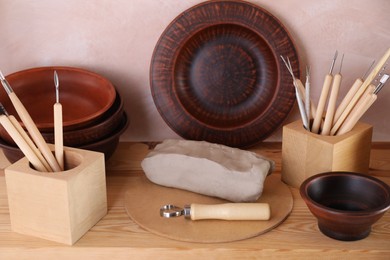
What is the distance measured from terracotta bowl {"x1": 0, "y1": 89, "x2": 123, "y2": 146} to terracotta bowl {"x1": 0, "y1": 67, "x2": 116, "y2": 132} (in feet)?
0.25

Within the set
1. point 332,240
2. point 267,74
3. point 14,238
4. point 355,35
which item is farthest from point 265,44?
point 14,238

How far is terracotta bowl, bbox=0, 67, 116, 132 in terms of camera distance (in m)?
1.01

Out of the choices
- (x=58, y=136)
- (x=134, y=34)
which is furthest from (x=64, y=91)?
(x=58, y=136)

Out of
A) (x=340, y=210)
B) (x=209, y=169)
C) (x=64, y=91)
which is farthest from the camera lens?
(x=64, y=91)

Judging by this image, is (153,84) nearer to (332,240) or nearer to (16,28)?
(16,28)

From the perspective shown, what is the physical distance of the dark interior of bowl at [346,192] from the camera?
2.59 feet

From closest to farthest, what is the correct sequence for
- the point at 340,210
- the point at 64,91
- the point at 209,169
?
1. the point at 340,210
2. the point at 209,169
3. the point at 64,91

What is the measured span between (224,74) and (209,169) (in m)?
0.26

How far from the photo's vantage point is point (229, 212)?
2.61 ft

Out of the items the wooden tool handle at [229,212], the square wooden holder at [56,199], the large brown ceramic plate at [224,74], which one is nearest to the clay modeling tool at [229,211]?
the wooden tool handle at [229,212]

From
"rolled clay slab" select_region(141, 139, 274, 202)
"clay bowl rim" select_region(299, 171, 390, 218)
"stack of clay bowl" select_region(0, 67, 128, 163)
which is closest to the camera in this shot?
"clay bowl rim" select_region(299, 171, 390, 218)

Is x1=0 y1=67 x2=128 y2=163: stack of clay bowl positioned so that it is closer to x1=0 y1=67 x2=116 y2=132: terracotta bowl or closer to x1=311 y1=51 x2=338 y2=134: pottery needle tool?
x1=0 y1=67 x2=116 y2=132: terracotta bowl

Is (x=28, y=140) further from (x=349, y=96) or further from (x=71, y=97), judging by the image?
(x=349, y=96)

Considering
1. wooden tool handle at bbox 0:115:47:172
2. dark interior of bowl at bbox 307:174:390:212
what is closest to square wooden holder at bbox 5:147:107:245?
wooden tool handle at bbox 0:115:47:172
